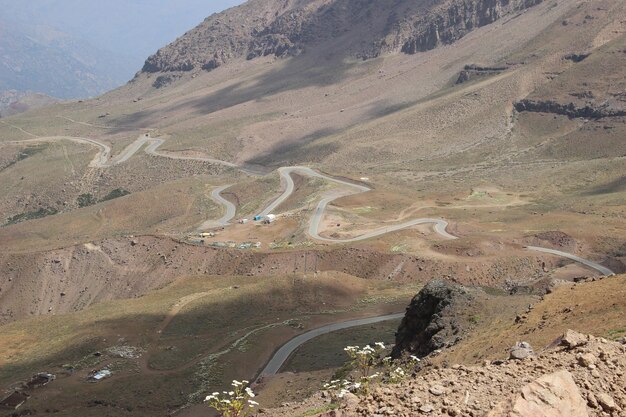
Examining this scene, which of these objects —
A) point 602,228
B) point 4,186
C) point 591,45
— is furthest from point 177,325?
point 591,45

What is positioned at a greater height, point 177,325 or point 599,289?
point 599,289

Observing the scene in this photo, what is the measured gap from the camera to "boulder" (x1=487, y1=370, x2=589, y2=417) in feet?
47.3

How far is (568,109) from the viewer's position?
509 ft

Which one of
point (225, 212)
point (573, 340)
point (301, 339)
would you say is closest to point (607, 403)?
point (573, 340)

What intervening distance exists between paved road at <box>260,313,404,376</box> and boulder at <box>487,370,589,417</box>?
33.4m

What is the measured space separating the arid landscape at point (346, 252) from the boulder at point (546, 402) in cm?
15

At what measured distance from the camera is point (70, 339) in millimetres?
54188

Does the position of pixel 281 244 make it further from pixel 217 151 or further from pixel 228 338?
pixel 217 151

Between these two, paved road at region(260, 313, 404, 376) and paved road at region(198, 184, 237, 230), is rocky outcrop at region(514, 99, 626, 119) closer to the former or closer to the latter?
paved road at region(198, 184, 237, 230)

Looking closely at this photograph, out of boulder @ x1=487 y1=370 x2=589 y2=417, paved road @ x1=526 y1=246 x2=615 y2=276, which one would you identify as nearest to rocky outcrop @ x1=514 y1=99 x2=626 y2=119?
paved road @ x1=526 y1=246 x2=615 y2=276

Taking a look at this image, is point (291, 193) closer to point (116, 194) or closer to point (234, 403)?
point (116, 194)

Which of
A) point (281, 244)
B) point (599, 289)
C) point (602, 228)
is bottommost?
point (602, 228)

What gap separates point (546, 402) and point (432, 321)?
22880 millimetres

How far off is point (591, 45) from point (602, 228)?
111 m
